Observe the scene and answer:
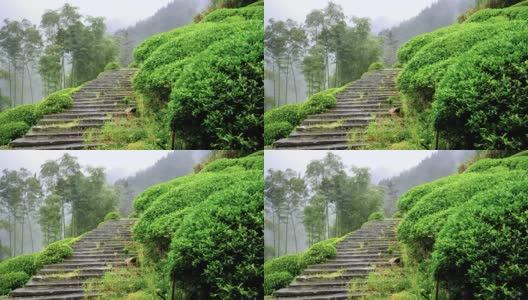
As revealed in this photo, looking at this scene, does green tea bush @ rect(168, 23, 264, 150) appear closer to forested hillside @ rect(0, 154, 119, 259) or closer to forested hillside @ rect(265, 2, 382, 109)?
forested hillside @ rect(265, 2, 382, 109)

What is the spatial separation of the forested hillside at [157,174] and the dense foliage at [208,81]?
10cm

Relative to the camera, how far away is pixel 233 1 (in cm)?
485

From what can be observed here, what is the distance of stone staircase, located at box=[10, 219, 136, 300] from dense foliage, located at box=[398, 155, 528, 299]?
7.32ft

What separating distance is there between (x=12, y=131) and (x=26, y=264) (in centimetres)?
102

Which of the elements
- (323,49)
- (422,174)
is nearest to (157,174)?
(323,49)

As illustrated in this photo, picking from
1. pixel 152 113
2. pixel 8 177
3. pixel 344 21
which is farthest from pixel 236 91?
pixel 8 177

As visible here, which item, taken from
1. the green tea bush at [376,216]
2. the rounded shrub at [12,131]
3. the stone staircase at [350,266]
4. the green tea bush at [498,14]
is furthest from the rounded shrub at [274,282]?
the green tea bush at [498,14]

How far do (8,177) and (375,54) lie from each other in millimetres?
2987

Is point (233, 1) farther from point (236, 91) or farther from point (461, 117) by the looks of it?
point (461, 117)

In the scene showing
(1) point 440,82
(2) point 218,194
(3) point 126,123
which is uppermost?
(1) point 440,82

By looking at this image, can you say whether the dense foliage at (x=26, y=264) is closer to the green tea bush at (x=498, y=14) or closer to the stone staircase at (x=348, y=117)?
the stone staircase at (x=348, y=117)

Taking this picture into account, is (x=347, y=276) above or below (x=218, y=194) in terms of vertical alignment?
below

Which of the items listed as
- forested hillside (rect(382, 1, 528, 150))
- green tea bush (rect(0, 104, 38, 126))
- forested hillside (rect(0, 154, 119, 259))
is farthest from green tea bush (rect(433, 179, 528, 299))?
green tea bush (rect(0, 104, 38, 126))

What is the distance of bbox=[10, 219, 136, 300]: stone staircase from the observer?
15.1 ft
